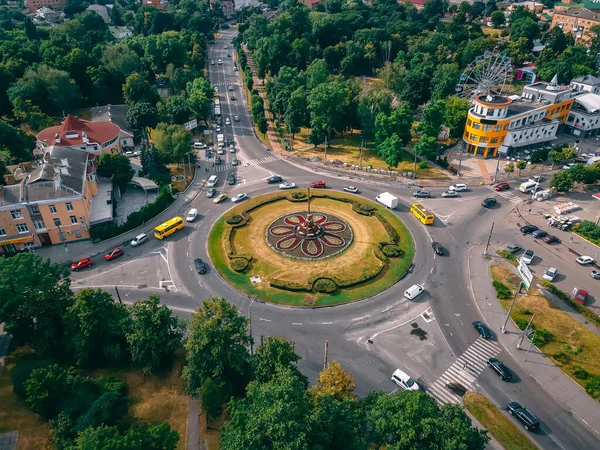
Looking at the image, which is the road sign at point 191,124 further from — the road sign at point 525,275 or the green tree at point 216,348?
the road sign at point 525,275

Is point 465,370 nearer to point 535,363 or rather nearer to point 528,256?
point 535,363

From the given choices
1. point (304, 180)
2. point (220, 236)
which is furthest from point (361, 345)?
point (304, 180)

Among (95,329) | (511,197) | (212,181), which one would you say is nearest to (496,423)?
(95,329)

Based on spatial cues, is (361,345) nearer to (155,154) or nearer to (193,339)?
(193,339)

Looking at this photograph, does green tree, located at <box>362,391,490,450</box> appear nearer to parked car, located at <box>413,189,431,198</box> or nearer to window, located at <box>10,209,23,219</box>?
parked car, located at <box>413,189,431,198</box>

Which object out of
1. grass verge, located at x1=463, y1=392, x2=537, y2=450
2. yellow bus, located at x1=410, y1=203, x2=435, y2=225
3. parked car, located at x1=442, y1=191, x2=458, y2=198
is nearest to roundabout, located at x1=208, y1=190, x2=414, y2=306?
yellow bus, located at x1=410, y1=203, x2=435, y2=225

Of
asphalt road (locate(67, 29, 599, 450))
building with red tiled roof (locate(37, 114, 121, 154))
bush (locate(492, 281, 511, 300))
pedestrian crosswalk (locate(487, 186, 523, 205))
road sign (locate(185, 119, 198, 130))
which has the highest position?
building with red tiled roof (locate(37, 114, 121, 154))
